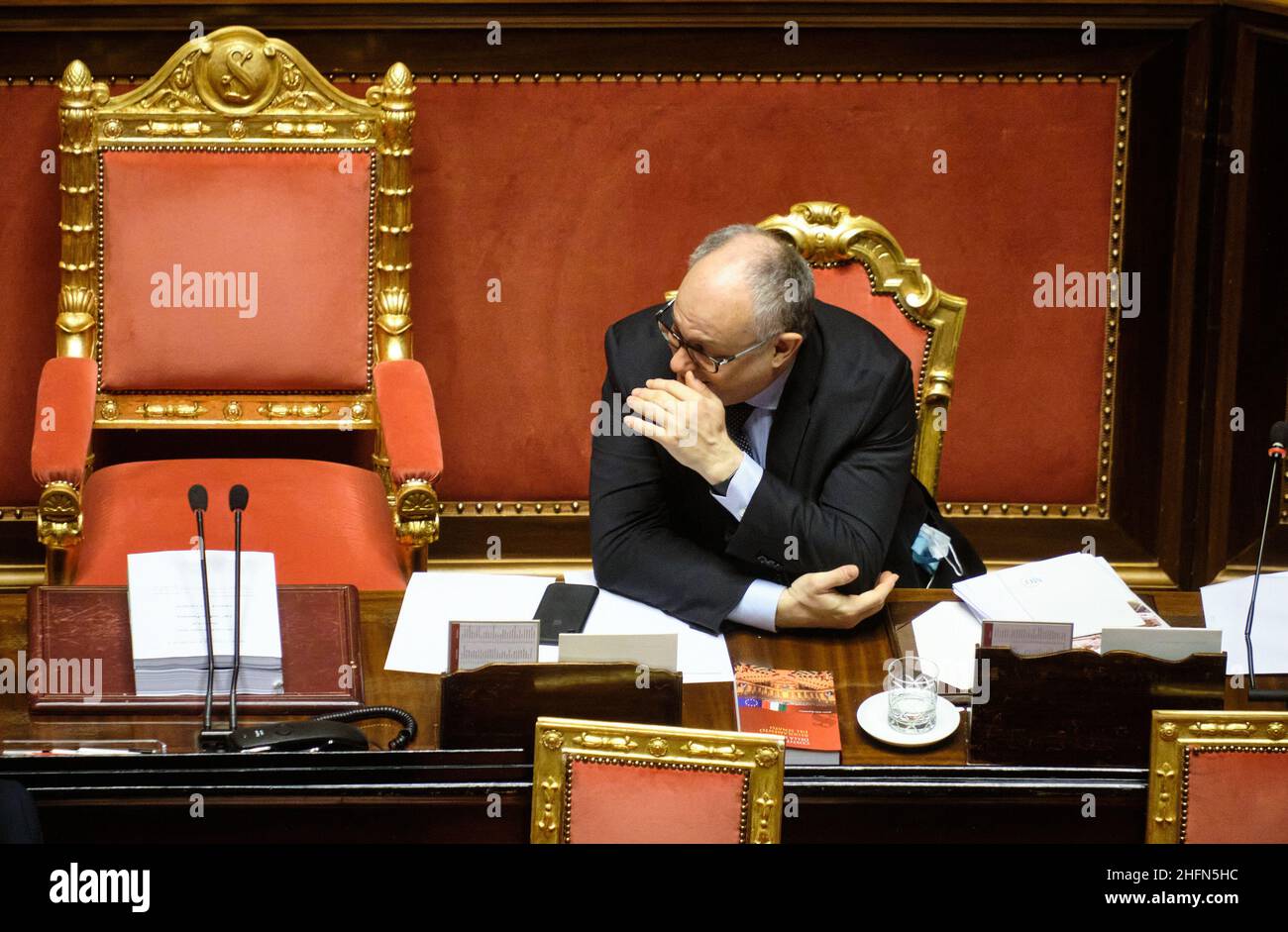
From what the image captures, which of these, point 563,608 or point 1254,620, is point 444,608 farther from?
point 1254,620

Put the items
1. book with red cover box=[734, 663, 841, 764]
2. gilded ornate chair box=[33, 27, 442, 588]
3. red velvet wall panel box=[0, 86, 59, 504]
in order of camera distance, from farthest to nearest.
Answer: red velvet wall panel box=[0, 86, 59, 504]
gilded ornate chair box=[33, 27, 442, 588]
book with red cover box=[734, 663, 841, 764]

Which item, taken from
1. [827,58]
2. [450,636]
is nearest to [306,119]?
[827,58]

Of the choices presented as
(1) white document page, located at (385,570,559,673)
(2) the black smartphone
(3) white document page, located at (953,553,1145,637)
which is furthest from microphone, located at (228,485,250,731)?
(3) white document page, located at (953,553,1145,637)

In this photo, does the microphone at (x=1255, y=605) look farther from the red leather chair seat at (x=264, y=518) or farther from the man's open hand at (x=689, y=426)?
the red leather chair seat at (x=264, y=518)

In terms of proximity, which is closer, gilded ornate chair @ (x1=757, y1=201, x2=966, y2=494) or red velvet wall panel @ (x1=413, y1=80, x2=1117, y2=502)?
gilded ornate chair @ (x1=757, y1=201, x2=966, y2=494)

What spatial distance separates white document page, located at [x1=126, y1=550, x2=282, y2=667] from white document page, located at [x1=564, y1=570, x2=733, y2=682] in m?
0.42

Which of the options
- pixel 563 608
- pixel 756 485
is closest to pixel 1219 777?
pixel 756 485

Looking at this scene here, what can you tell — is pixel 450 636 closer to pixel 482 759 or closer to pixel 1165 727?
pixel 482 759

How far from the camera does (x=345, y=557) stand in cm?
283

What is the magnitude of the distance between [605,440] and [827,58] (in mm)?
1384

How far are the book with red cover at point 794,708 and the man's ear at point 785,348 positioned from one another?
1.71 ft

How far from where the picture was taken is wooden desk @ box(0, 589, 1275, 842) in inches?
74.7

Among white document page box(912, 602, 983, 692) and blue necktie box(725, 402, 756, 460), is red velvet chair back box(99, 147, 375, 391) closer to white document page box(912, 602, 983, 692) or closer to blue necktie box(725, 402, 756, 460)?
blue necktie box(725, 402, 756, 460)

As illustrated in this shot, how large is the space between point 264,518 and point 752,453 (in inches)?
35.9
